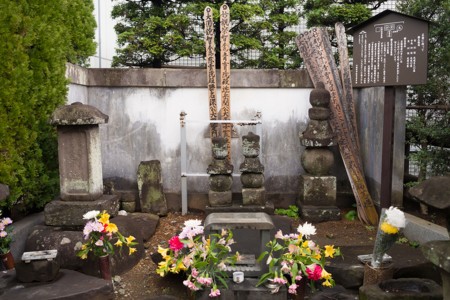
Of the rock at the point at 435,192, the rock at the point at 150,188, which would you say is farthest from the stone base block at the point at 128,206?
the rock at the point at 435,192

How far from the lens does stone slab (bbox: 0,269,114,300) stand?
4.33 metres

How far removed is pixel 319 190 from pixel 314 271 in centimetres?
341

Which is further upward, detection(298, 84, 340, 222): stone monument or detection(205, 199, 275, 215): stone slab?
detection(298, 84, 340, 222): stone monument

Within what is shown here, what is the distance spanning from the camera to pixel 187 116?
8.31 m

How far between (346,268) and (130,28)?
890 centimetres

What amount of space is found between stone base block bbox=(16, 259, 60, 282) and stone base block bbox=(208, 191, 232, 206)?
11.4ft

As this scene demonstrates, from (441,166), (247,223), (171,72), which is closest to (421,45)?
(441,166)

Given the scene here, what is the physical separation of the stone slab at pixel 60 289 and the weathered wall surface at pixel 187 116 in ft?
12.4

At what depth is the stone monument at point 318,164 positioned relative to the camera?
7.66 metres

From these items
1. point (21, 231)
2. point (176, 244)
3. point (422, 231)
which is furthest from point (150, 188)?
point (422, 231)

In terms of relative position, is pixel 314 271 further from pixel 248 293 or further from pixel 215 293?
pixel 215 293

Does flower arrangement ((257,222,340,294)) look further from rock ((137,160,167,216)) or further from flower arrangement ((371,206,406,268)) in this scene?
rock ((137,160,167,216))

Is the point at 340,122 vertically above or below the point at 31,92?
below

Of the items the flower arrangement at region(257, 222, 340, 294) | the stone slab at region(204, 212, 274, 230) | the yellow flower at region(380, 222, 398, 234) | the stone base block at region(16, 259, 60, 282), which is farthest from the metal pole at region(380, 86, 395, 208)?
the stone base block at region(16, 259, 60, 282)
